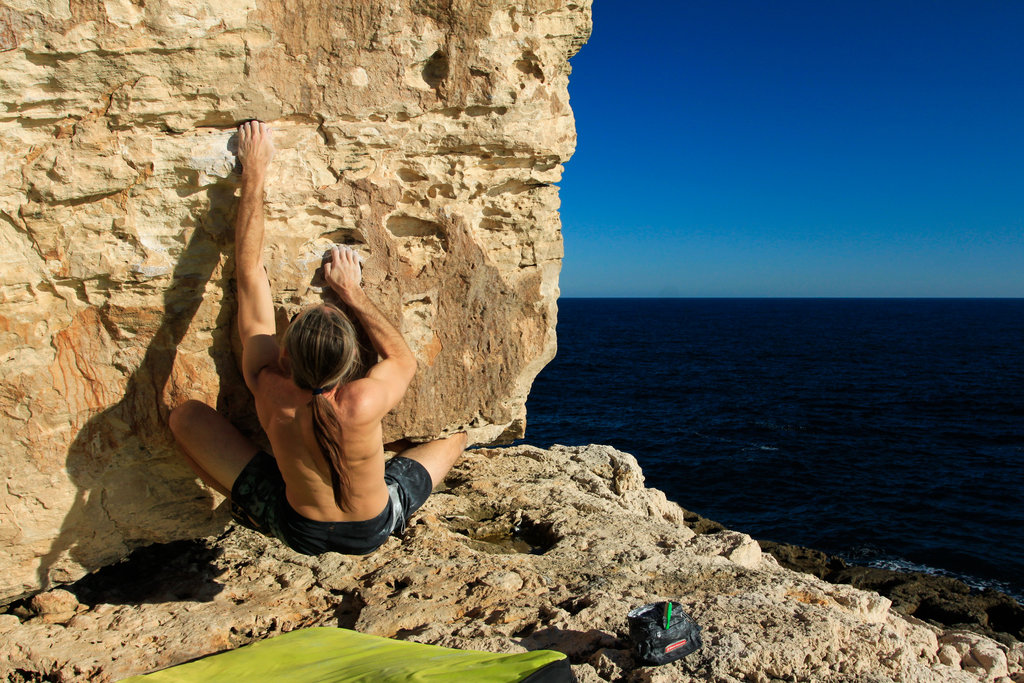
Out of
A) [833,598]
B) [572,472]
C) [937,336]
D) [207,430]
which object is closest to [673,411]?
[572,472]

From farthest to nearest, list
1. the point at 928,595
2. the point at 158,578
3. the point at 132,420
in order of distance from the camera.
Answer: the point at 928,595 → the point at 158,578 → the point at 132,420

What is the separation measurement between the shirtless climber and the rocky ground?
2.53 ft

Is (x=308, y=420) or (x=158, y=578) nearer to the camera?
(x=308, y=420)

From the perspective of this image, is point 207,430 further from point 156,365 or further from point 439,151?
point 439,151

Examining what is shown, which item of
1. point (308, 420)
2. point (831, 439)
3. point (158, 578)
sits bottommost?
point (831, 439)

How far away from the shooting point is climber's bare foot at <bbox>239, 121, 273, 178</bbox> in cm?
386

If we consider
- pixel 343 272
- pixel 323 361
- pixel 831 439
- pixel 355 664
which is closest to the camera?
pixel 355 664

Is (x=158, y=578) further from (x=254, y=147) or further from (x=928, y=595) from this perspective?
(x=928, y=595)

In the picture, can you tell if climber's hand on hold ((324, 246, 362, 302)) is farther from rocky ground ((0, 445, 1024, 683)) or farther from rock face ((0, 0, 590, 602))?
rocky ground ((0, 445, 1024, 683))

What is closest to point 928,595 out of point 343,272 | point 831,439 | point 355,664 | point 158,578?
point 355,664

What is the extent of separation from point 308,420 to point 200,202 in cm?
150

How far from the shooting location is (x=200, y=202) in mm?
3924

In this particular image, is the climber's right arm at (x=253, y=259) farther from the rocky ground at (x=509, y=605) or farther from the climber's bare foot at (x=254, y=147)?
the rocky ground at (x=509, y=605)

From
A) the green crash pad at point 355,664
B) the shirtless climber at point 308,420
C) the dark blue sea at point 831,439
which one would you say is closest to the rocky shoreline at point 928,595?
the dark blue sea at point 831,439
